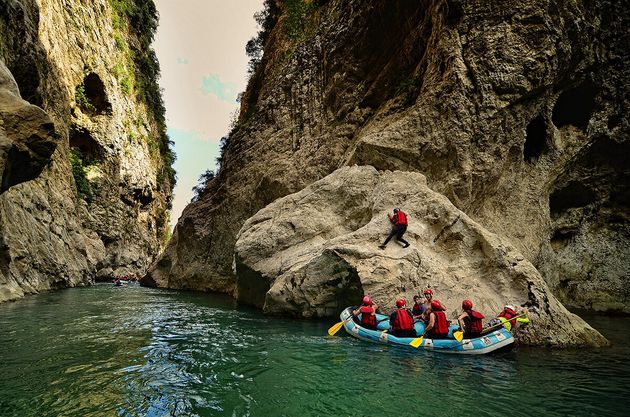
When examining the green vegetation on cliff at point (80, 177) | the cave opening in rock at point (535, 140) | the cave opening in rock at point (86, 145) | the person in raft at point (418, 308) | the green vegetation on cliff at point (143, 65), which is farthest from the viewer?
the green vegetation on cliff at point (143, 65)

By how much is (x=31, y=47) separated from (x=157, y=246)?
32.9 m

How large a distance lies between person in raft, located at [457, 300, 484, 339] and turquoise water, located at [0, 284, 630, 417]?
51 centimetres

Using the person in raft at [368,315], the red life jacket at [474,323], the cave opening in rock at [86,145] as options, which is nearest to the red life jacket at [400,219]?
the person in raft at [368,315]

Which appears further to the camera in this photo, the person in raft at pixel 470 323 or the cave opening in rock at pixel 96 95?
the cave opening in rock at pixel 96 95

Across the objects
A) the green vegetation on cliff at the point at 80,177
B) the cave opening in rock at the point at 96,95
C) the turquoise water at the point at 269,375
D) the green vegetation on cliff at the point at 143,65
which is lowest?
the turquoise water at the point at 269,375

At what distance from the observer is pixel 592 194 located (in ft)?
53.8

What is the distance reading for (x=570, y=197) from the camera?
659 inches

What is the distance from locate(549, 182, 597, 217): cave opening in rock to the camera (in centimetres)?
1633

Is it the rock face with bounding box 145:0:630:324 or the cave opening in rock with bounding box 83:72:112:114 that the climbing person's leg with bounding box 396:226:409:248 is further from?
the cave opening in rock with bounding box 83:72:112:114

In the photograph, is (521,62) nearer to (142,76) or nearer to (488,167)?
(488,167)

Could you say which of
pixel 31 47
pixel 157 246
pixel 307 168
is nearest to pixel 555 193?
pixel 307 168

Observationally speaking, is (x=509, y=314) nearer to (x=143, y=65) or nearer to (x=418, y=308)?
(x=418, y=308)

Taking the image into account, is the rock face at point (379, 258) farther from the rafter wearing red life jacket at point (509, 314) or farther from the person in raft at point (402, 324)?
the person in raft at point (402, 324)

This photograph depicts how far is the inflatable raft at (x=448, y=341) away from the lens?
24.6 feet
